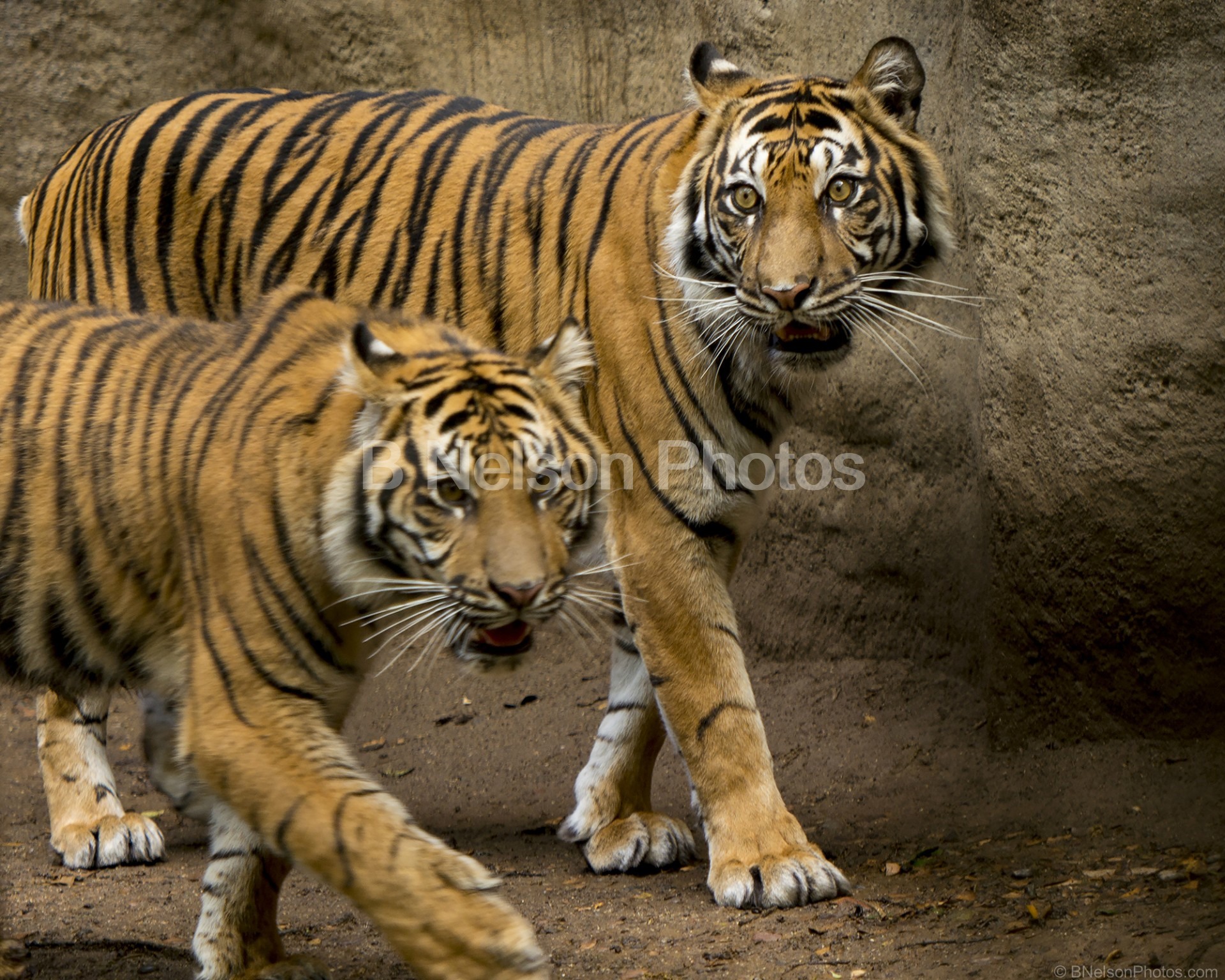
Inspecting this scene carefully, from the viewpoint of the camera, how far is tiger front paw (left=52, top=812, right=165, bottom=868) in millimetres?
3979

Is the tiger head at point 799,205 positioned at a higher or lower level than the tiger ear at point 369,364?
higher

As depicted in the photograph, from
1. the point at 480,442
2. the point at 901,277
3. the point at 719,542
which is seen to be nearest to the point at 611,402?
the point at 719,542

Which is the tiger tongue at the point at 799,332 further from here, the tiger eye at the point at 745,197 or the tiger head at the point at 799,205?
the tiger eye at the point at 745,197

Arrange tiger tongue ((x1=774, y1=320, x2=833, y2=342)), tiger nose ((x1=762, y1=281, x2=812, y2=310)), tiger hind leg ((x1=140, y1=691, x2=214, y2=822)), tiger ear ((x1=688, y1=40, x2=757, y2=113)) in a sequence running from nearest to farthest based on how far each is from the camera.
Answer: tiger hind leg ((x1=140, y1=691, x2=214, y2=822))
tiger nose ((x1=762, y1=281, x2=812, y2=310))
tiger tongue ((x1=774, y1=320, x2=833, y2=342))
tiger ear ((x1=688, y1=40, x2=757, y2=113))

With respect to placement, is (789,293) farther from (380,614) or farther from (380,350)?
(380,614)

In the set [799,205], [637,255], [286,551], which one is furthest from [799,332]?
[286,551]

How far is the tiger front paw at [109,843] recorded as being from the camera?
13.1 feet

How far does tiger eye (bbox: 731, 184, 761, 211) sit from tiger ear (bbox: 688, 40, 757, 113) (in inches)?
11.4

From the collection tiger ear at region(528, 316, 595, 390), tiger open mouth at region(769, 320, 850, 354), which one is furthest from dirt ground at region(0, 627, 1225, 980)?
tiger open mouth at region(769, 320, 850, 354)

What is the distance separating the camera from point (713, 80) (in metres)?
3.74

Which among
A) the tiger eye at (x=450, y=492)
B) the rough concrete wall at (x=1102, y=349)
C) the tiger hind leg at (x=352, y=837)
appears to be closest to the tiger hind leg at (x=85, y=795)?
the tiger hind leg at (x=352, y=837)

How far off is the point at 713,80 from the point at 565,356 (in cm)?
115

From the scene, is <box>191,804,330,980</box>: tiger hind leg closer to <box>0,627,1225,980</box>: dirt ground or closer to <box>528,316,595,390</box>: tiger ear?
<box>0,627,1225,980</box>: dirt ground

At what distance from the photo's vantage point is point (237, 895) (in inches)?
116
